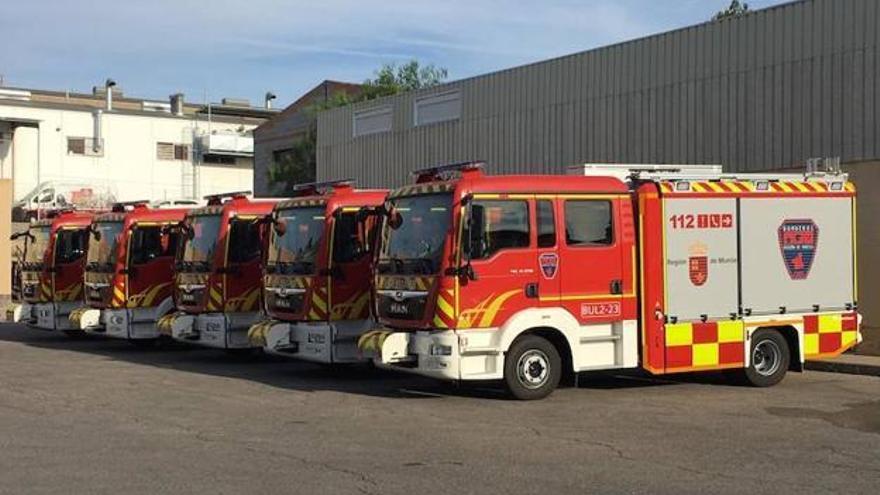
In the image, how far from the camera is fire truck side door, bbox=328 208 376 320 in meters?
15.0

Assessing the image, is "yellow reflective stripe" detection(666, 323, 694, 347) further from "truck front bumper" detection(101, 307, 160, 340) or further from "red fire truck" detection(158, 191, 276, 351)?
"truck front bumper" detection(101, 307, 160, 340)

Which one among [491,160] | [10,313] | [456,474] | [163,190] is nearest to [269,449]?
[456,474]

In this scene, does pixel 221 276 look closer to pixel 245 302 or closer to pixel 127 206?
pixel 245 302

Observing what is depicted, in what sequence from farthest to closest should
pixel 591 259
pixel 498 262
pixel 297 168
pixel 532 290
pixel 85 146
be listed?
pixel 85 146 < pixel 297 168 < pixel 591 259 < pixel 532 290 < pixel 498 262

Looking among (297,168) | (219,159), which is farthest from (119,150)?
(297,168)

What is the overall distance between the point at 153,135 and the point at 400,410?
5076cm

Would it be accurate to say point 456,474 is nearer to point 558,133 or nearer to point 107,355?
point 107,355

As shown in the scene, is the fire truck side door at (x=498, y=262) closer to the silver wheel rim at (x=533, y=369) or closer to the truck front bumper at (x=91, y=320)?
the silver wheel rim at (x=533, y=369)

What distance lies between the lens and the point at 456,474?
823cm

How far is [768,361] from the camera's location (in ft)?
46.0

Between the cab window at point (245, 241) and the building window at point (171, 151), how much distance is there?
44106 mm

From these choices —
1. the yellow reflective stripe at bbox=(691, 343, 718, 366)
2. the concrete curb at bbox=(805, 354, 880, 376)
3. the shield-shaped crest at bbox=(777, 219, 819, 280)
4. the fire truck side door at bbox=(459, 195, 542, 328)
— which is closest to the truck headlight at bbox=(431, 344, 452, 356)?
the fire truck side door at bbox=(459, 195, 542, 328)

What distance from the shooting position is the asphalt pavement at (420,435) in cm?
799

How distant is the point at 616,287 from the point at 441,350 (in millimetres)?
2467
